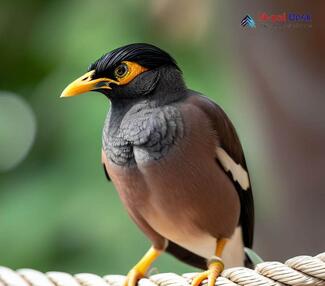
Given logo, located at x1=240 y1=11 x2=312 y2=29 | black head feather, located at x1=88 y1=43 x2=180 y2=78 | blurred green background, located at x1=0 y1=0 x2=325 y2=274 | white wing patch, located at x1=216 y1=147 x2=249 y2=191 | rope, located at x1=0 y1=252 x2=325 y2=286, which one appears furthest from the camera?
blurred green background, located at x1=0 y1=0 x2=325 y2=274

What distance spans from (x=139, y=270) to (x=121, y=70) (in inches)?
15.4

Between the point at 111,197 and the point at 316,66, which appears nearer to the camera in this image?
the point at 316,66

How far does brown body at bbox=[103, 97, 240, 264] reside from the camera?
1.05 metres

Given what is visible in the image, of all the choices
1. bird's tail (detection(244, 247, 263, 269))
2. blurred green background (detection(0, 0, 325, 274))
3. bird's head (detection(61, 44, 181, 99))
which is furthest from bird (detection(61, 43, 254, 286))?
blurred green background (detection(0, 0, 325, 274))

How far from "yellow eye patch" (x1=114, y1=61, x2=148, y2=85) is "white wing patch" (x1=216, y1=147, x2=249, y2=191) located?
8.1 inches

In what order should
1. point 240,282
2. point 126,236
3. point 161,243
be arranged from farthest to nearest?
1. point 126,236
2. point 161,243
3. point 240,282

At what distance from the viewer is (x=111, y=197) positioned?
1.97 m

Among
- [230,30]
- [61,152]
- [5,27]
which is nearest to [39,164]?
[61,152]

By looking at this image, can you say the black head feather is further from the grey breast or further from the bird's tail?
the bird's tail

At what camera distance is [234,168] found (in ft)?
3.67

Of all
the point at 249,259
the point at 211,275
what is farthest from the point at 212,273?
the point at 249,259

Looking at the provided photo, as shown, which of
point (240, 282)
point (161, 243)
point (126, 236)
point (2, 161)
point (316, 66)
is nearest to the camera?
point (240, 282)

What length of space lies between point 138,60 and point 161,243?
38 centimetres

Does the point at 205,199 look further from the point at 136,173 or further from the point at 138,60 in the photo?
the point at 138,60
